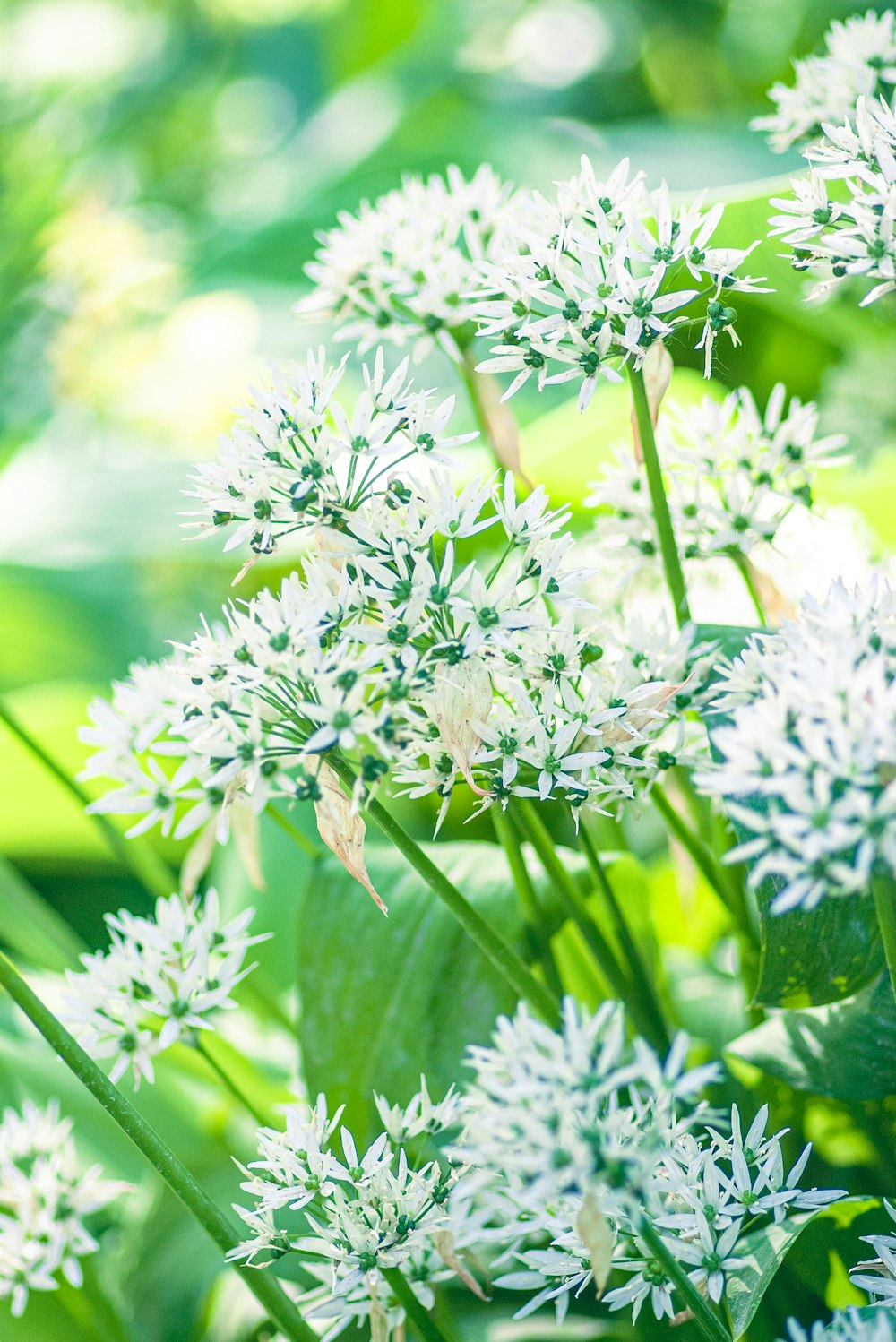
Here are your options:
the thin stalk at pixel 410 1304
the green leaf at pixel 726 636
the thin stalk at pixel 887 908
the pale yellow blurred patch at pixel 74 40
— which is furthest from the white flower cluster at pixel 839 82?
the pale yellow blurred patch at pixel 74 40

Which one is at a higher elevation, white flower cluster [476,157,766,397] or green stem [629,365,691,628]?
white flower cluster [476,157,766,397]

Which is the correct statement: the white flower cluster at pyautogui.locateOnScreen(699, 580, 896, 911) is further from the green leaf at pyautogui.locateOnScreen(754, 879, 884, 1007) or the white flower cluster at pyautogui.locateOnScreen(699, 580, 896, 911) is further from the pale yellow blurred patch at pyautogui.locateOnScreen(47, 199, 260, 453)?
the pale yellow blurred patch at pyautogui.locateOnScreen(47, 199, 260, 453)

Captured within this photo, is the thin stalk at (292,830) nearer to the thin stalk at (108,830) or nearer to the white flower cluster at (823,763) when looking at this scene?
the thin stalk at (108,830)

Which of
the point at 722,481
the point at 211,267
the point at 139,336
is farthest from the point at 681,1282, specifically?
the point at 211,267

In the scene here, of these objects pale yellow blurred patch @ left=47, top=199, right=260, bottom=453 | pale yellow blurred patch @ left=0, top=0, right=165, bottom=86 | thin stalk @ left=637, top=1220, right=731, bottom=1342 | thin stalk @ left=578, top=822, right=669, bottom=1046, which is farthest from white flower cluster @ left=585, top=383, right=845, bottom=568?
pale yellow blurred patch @ left=0, top=0, right=165, bottom=86

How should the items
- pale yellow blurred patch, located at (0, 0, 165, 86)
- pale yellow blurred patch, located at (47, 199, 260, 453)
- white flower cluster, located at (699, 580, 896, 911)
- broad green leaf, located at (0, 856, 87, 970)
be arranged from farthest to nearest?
1. pale yellow blurred patch, located at (0, 0, 165, 86)
2. pale yellow blurred patch, located at (47, 199, 260, 453)
3. broad green leaf, located at (0, 856, 87, 970)
4. white flower cluster, located at (699, 580, 896, 911)

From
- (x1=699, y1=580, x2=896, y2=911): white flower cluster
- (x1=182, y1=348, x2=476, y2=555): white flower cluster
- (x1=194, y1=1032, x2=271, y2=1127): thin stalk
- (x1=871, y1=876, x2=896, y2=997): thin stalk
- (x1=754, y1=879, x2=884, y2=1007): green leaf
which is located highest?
(x1=182, y1=348, x2=476, y2=555): white flower cluster
